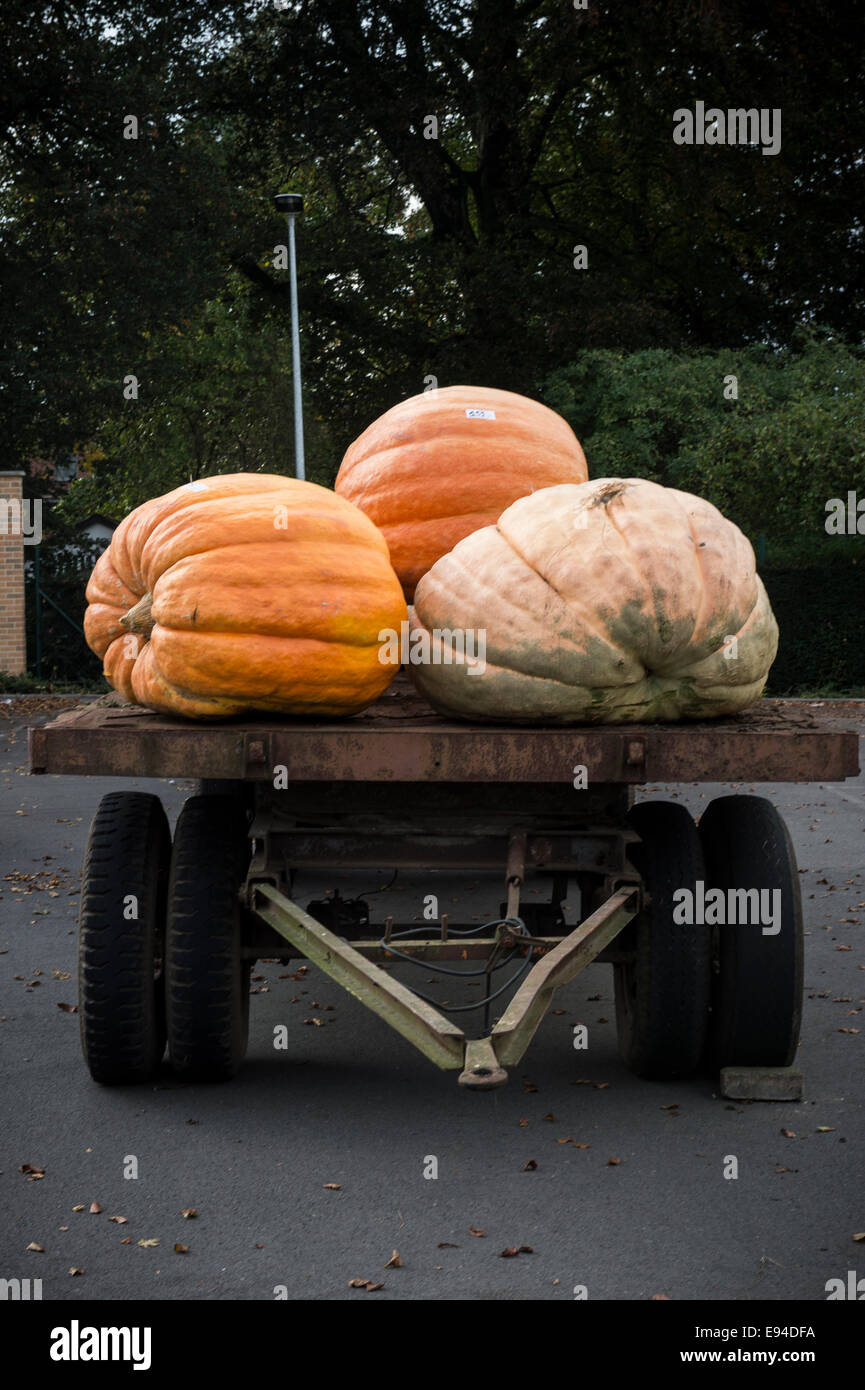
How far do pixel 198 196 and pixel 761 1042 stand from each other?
20.5 metres

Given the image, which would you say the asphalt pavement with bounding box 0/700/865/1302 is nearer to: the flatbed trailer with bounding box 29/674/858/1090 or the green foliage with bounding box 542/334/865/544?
the flatbed trailer with bounding box 29/674/858/1090

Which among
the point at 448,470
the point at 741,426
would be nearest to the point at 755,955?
the point at 448,470

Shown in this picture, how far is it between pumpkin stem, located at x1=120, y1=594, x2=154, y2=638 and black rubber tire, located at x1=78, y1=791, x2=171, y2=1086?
61 centimetres

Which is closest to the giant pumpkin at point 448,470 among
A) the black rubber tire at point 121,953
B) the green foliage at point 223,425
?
the black rubber tire at point 121,953

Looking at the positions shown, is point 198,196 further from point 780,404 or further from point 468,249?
point 780,404

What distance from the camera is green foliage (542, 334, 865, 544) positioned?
17.7m

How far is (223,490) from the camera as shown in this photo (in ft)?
13.8

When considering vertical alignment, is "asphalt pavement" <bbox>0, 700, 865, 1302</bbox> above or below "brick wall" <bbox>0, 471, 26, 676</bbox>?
below

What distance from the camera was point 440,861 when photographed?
13.8 ft

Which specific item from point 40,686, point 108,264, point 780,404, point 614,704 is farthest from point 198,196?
point 614,704

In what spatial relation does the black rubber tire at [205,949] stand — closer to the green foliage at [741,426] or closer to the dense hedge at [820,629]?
the green foliage at [741,426]

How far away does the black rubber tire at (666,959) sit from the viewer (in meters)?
4.14

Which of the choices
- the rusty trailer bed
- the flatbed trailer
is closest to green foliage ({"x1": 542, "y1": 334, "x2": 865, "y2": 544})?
the flatbed trailer

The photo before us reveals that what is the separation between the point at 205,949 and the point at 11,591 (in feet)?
57.4
